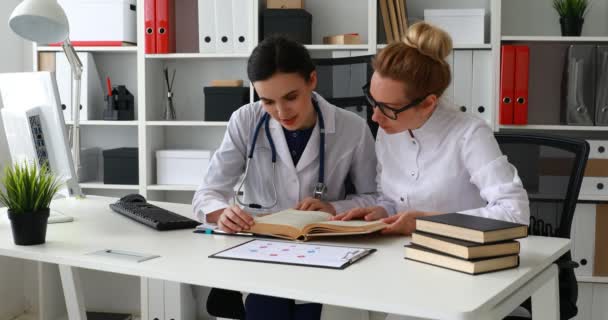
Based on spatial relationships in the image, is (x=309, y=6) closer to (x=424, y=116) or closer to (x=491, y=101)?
(x=491, y=101)

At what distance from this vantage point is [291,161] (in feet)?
6.56

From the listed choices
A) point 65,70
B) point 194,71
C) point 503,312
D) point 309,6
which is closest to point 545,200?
point 503,312

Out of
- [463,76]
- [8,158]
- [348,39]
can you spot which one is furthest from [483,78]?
[8,158]

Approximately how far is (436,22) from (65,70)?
1.86m

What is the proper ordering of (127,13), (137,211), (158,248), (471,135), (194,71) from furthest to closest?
(194,71)
(127,13)
(137,211)
(471,135)
(158,248)

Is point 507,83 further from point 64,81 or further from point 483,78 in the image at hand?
point 64,81

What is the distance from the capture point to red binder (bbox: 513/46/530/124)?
3.02 meters

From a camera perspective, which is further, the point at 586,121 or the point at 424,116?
the point at 586,121

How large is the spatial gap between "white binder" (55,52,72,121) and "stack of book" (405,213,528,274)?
97.7 inches

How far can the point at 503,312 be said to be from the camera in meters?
1.13

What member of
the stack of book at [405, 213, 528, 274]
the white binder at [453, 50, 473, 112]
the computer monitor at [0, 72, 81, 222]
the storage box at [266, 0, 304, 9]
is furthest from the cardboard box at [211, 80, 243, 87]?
the stack of book at [405, 213, 528, 274]

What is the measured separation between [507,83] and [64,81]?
2174mm

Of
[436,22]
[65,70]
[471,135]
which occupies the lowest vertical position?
[471,135]

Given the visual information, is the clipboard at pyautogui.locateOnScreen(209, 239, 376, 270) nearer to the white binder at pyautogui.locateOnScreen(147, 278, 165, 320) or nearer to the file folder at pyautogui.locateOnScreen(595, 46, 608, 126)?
the white binder at pyautogui.locateOnScreen(147, 278, 165, 320)
